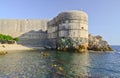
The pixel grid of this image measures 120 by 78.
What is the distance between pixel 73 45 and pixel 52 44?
42.3ft

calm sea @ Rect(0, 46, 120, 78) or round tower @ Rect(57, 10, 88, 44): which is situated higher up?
round tower @ Rect(57, 10, 88, 44)

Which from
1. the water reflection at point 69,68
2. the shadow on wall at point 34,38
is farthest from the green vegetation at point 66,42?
the water reflection at point 69,68

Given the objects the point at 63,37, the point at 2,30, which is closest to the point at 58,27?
the point at 63,37

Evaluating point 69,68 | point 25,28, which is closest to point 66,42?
point 25,28

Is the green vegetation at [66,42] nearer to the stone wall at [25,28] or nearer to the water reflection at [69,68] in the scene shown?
the stone wall at [25,28]

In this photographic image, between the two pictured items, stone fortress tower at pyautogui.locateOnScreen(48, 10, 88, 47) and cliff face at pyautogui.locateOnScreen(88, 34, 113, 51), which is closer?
stone fortress tower at pyautogui.locateOnScreen(48, 10, 88, 47)

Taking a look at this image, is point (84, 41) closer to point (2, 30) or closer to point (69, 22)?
point (69, 22)

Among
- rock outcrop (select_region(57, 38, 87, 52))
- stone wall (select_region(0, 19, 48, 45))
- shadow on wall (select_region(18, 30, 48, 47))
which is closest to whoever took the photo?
rock outcrop (select_region(57, 38, 87, 52))

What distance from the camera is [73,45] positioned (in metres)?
53.5

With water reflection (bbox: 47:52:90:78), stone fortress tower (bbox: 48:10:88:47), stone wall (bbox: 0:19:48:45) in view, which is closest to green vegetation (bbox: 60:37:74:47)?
stone fortress tower (bbox: 48:10:88:47)

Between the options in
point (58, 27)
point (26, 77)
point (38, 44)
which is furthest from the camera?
point (38, 44)

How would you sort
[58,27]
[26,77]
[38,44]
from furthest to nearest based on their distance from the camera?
[38,44], [58,27], [26,77]

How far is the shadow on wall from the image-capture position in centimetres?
6981

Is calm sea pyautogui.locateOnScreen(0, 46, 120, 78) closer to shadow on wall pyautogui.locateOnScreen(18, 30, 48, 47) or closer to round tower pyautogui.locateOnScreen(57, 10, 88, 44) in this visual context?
round tower pyautogui.locateOnScreen(57, 10, 88, 44)
